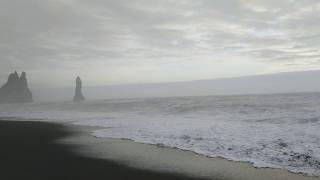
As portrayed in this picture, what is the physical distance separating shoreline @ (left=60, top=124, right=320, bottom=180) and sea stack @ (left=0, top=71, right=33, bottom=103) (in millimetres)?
185388

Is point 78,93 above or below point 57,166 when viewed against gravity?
above

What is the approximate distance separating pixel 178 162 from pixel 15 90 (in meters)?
196

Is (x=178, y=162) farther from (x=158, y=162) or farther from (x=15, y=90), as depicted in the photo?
(x=15, y=90)

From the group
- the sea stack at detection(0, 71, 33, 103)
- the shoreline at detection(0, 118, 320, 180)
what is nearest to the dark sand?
the shoreline at detection(0, 118, 320, 180)

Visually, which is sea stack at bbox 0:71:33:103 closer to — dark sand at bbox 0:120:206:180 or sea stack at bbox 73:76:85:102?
sea stack at bbox 73:76:85:102

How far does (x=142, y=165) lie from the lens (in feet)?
46.4

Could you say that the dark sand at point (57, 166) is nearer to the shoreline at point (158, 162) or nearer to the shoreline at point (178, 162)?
the shoreline at point (158, 162)

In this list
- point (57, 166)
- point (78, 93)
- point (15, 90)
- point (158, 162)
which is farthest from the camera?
point (15, 90)

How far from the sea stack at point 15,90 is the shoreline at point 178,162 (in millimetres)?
185388

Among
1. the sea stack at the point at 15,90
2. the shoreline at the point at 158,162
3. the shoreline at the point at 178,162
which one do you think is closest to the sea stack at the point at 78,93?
the sea stack at the point at 15,90

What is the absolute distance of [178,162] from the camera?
48.4 feet

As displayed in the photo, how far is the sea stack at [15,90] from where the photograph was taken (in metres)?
193

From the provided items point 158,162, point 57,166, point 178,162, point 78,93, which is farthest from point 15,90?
point 178,162

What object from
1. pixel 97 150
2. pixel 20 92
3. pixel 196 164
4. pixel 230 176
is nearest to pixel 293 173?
pixel 230 176
